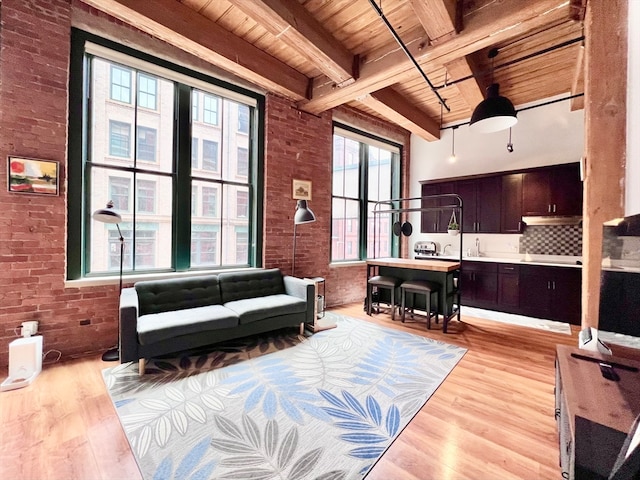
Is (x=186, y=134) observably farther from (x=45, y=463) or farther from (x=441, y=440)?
(x=441, y=440)

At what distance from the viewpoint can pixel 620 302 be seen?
1.32 m

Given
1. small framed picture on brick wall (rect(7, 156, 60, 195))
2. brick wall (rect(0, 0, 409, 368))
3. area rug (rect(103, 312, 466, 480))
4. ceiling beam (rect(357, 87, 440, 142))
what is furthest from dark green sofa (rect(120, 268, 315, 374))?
ceiling beam (rect(357, 87, 440, 142))

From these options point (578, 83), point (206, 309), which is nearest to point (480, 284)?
point (578, 83)

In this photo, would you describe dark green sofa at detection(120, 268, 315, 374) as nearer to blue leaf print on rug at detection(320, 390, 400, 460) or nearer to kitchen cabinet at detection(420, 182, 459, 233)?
blue leaf print on rug at detection(320, 390, 400, 460)

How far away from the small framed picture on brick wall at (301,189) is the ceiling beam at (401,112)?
1539 millimetres

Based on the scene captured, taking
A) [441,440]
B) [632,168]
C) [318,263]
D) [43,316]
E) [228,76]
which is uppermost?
[228,76]

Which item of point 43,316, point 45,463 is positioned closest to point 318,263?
point 43,316

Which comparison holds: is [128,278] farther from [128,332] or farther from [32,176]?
[32,176]

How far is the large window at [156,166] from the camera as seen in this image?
9.93ft

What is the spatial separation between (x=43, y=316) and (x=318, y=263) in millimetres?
3526

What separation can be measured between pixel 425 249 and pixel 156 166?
16.8ft

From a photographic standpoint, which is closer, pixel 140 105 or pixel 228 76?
pixel 140 105

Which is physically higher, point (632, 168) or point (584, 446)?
point (632, 168)

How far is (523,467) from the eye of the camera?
5.23 ft
